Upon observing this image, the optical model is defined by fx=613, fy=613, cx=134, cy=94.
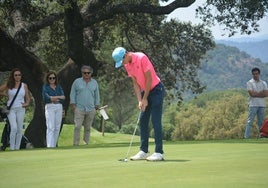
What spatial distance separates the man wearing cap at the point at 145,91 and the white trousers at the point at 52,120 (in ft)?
18.1

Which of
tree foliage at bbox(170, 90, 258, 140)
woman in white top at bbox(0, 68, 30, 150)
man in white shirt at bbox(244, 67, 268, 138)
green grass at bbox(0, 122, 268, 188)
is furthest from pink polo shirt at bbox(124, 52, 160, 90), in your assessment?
tree foliage at bbox(170, 90, 258, 140)

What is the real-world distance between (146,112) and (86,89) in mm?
6478

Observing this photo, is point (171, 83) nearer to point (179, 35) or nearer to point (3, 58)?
point (179, 35)

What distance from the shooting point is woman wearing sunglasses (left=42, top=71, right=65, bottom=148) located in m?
14.6

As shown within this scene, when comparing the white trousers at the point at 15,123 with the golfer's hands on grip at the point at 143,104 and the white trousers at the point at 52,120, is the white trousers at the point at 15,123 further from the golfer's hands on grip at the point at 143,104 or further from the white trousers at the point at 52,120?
the golfer's hands on grip at the point at 143,104

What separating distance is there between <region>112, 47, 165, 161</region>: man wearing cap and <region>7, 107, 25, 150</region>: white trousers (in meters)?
5.26

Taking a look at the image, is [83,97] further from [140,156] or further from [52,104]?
[140,156]

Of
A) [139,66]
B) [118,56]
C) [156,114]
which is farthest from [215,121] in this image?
[118,56]

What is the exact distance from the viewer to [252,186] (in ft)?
18.0

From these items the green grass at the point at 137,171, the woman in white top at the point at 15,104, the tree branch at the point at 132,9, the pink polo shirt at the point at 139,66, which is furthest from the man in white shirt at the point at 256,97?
the pink polo shirt at the point at 139,66

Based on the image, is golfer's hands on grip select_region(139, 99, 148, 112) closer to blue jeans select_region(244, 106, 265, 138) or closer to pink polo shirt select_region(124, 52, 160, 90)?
pink polo shirt select_region(124, 52, 160, 90)

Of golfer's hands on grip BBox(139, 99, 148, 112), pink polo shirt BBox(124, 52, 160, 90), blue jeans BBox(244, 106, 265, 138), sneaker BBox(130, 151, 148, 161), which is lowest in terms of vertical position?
sneaker BBox(130, 151, 148, 161)

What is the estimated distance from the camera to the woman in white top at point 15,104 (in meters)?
14.0

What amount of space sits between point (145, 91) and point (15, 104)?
573 centimetres
